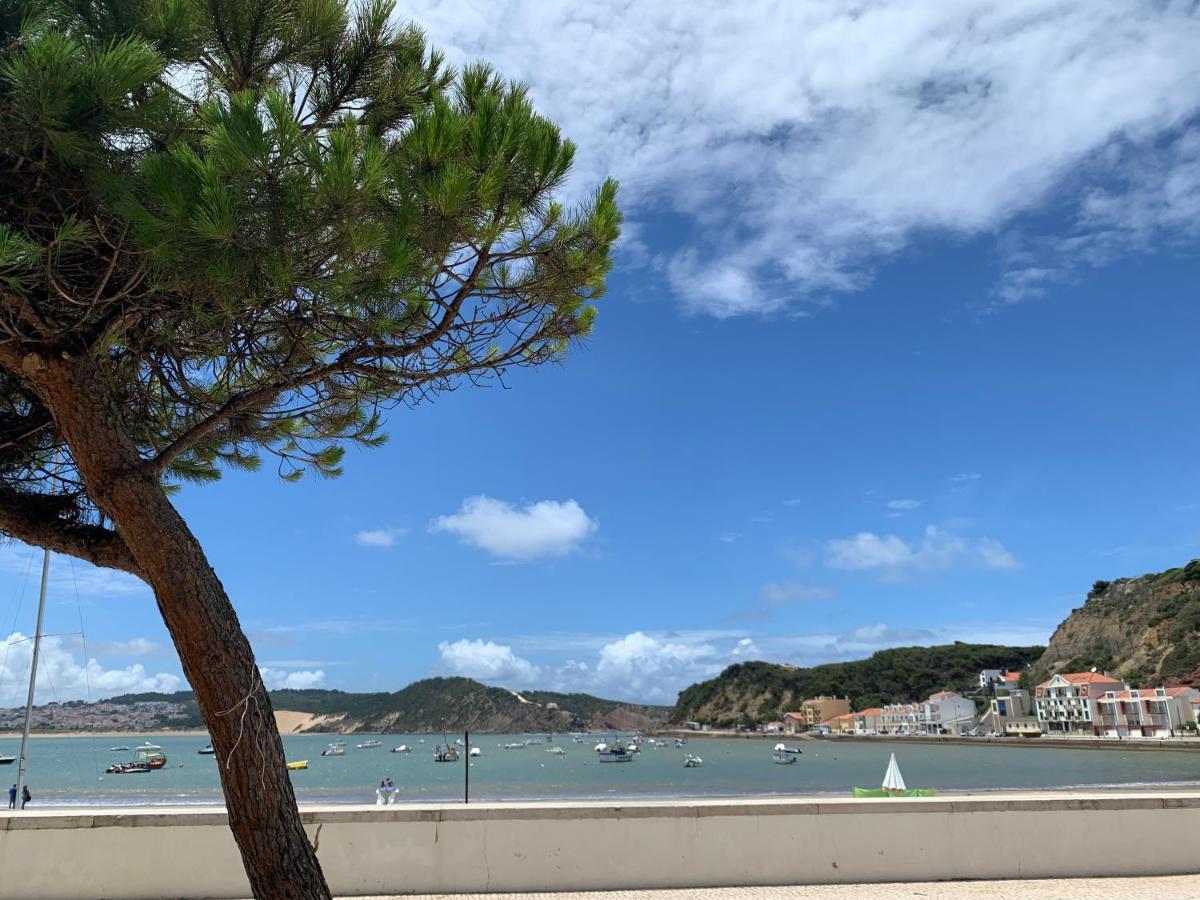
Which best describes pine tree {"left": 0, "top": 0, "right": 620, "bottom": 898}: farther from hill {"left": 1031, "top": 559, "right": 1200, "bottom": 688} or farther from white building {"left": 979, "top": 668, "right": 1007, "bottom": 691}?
white building {"left": 979, "top": 668, "right": 1007, "bottom": 691}

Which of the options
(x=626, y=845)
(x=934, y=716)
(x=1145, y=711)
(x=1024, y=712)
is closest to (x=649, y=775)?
(x=1145, y=711)

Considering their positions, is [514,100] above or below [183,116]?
above

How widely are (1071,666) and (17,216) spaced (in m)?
115

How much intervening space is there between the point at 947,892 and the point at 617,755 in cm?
8063

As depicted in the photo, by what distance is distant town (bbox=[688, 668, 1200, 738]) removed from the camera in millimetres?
79125

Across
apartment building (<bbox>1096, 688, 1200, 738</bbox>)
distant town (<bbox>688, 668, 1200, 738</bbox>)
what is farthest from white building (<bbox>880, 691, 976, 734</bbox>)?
apartment building (<bbox>1096, 688, 1200, 738</bbox>)

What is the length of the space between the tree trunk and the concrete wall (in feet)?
8.11

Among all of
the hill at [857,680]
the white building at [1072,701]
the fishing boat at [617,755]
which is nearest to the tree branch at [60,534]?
the fishing boat at [617,755]

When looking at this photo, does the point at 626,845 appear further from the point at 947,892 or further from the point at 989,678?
the point at 989,678

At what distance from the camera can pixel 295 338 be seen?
414cm

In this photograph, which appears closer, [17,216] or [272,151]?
[272,151]

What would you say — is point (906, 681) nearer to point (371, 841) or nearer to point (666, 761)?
point (666, 761)

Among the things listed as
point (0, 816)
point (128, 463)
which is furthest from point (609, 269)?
point (0, 816)

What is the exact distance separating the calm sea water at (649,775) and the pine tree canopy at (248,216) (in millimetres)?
31852
